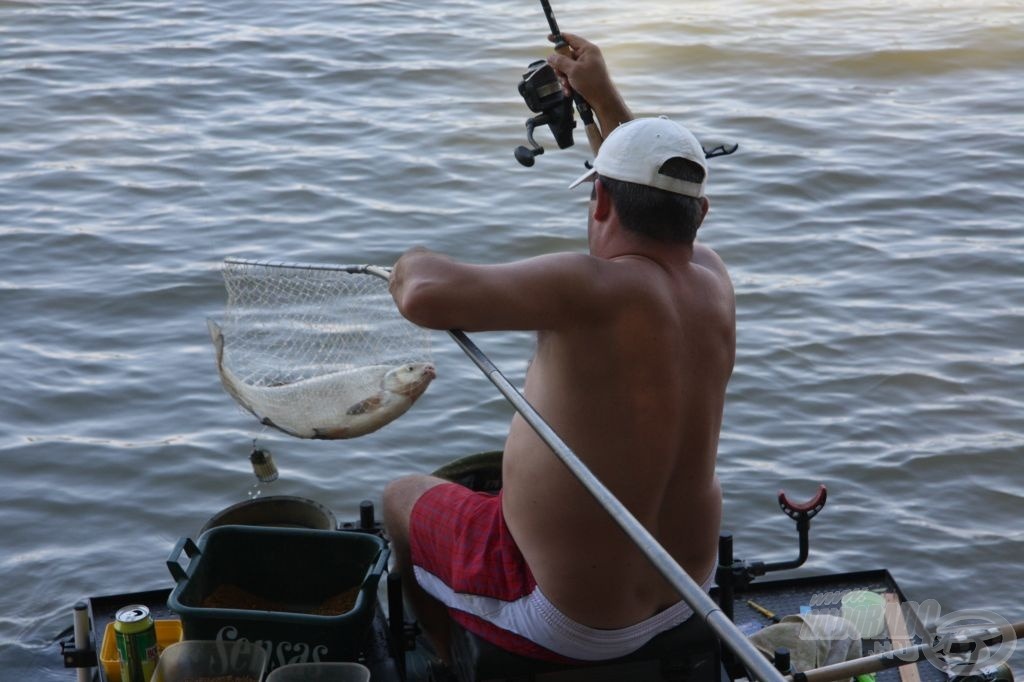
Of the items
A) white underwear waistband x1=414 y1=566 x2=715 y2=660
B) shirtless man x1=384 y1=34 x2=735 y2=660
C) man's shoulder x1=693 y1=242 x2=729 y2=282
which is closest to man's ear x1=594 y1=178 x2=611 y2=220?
shirtless man x1=384 y1=34 x2=735 y2=660

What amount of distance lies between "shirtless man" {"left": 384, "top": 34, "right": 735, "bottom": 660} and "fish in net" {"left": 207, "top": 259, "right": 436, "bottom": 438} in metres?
0.47

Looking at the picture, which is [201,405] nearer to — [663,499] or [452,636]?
[452,636]

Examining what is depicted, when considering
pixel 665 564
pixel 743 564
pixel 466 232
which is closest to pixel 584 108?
pixel 743 564

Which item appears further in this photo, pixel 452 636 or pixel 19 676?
pixel 19 676

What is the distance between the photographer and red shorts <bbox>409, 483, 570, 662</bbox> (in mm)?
2836

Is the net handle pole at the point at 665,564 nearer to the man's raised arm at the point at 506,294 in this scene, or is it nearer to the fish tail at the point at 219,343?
the man's raised arm at the point at 506,294

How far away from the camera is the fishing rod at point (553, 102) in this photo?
3.55 meters

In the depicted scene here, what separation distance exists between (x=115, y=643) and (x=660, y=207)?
1.57 meters

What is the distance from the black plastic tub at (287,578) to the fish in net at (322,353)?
34cm

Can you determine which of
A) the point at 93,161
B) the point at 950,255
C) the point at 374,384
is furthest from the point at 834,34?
the point at 374,384

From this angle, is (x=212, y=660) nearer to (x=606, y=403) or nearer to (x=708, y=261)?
(x=606, y=403)

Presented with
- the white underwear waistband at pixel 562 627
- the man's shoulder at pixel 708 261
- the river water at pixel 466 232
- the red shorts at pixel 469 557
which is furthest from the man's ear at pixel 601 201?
the river water at pixel 466 232

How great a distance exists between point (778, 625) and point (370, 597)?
1.01 m

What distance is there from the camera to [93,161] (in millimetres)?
7703
